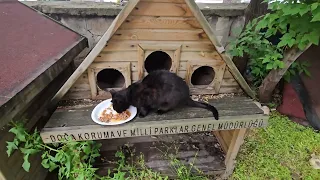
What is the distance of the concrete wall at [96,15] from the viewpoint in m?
2.32

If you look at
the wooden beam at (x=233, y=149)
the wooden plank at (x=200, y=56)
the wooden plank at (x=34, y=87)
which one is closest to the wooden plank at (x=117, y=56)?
the wooden plank at (x=34, y=87)

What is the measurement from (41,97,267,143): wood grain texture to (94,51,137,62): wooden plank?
40cm

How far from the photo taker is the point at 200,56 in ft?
5.17

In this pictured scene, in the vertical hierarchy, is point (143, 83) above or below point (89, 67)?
below

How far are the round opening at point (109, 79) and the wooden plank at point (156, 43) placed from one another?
591 mm

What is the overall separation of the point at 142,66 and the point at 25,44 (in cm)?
83

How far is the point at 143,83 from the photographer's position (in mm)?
A: 1519

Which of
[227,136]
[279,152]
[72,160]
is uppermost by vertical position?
[72,160]

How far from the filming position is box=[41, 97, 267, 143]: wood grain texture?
136 centimetres

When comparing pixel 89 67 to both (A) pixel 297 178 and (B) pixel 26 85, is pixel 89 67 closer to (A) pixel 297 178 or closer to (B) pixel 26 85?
(B) pixel 26 85

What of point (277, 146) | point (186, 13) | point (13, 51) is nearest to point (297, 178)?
point (277, 146)

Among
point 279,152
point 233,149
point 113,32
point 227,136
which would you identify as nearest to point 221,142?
point 227,136

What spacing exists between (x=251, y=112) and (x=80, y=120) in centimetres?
128

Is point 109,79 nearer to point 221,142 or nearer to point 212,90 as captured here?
point 212,90
